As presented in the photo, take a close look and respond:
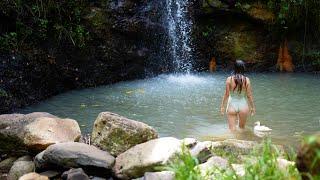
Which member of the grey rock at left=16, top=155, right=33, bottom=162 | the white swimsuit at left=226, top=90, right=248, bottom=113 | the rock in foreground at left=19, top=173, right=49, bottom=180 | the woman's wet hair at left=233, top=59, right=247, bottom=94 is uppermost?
the woman's wet hair at left=233, top=59, right=247, bottom=94

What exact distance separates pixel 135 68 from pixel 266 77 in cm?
378

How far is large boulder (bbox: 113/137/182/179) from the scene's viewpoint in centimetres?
538

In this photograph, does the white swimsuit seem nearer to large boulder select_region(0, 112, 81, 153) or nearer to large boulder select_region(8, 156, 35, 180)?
large boulder select_region(0, 112, 81, 153)

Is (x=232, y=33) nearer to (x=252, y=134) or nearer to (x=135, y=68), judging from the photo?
(x=135, y=68)

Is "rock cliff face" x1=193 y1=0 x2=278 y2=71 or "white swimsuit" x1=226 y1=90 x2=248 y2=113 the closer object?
"white swimsuit" x1=226 y1=90 x2=248 y2=113

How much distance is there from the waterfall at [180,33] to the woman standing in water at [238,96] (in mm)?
6475

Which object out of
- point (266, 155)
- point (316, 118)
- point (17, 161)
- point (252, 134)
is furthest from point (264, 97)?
point (266, 155)

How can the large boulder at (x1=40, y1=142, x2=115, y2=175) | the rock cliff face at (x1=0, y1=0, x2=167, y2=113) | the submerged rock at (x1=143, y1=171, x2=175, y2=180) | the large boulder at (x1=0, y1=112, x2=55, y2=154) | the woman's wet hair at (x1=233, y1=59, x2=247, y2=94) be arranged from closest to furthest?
the submerged rock at (x1=143, y1=171, x2=175, y2=180)
the large boulder at (x1=40, y1=142, x2=115, y2=175)
the large boulder at (x1=0, y1=112, x2=55, y2=154)
the woman's wet hair at (x1=233, y1=59, x2=247, y2=94)
the rock cliff face at (x1=0, y1=0, x2=167, y2=113)

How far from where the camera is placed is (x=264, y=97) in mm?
10312

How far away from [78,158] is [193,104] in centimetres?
448

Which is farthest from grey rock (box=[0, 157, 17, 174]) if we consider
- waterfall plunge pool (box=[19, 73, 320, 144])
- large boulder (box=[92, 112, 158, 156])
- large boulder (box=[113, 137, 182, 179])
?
waterfall plunge pool (box=[19, 73, 320, 144])

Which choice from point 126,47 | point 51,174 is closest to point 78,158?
point 51,174

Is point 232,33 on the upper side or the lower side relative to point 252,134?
upper

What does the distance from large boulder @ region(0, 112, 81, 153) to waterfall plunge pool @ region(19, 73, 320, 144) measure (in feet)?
4.65
